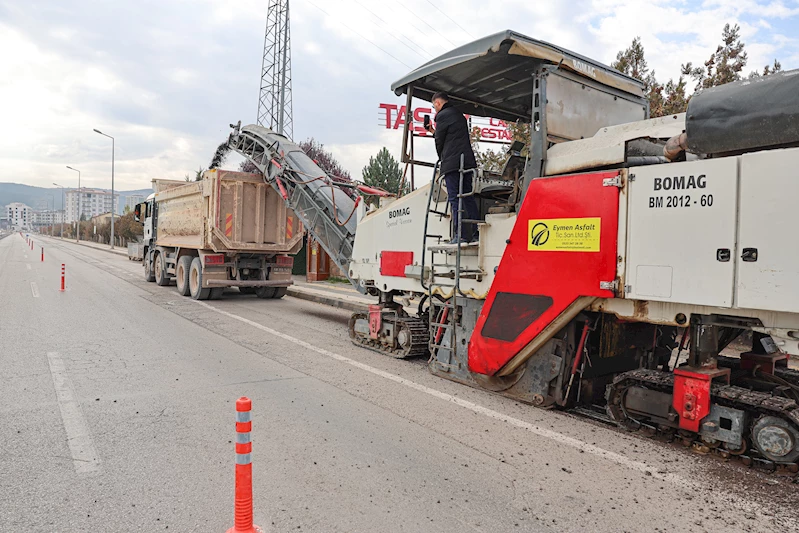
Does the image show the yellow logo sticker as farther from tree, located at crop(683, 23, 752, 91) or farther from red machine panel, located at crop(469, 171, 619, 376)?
tree, located at crop(683, 23, 752, 91)

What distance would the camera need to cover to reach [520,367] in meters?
5.48

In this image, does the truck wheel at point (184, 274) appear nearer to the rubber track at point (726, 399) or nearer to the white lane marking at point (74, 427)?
the white lane marking at point (74, 427)

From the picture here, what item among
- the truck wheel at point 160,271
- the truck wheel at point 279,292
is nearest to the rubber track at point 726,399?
the truck wheel at point 279,292

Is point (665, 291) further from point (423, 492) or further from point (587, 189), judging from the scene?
point (423, 492)

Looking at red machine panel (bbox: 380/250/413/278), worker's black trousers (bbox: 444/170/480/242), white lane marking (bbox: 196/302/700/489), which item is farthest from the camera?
red machine panel (bbox: 380/250/413/278)

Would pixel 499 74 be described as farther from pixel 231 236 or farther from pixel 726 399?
pixel 231 236

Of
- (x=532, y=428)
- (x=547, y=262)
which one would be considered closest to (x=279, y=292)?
(x=547, y=262)

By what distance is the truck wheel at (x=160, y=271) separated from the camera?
1642 centimetres

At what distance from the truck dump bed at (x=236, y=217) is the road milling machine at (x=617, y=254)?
671 centimetres

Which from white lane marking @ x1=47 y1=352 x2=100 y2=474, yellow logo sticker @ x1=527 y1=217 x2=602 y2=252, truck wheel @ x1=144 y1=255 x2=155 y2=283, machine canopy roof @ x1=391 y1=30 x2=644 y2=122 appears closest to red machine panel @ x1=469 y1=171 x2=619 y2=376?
yellow logo sticker @ x1=527 y1=217 x2=602 y2=252

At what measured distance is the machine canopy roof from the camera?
539 centimetres

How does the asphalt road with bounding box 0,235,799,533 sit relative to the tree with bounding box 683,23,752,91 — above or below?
below

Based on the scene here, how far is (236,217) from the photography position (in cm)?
1294

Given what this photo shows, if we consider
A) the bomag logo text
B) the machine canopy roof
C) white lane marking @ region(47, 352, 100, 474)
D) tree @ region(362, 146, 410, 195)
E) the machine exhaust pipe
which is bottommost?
white lane marking @ region(47, 352, 100, 474)
